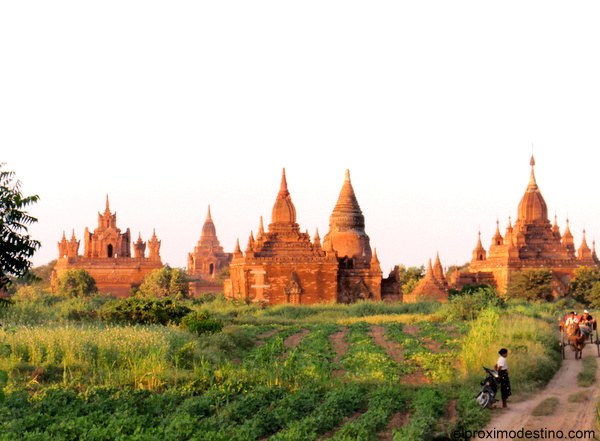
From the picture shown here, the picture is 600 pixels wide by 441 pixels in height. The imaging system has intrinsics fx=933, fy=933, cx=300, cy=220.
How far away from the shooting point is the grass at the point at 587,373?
54.9 feet

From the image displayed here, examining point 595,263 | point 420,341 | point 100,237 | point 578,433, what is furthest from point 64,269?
point 578,433

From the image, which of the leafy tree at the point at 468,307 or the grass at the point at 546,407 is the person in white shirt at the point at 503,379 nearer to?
the grass at the point at 546,407

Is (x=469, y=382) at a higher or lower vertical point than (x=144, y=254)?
lower

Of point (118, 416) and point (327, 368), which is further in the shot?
point (327, 368)

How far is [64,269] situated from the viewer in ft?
235

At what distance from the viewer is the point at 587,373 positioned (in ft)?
57.4

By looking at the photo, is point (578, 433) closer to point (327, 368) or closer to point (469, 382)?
point (469, 382)

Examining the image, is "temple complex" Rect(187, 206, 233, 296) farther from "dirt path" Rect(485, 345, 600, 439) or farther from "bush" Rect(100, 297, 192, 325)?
"dirt path" Rect(485, 345, 600, 439)

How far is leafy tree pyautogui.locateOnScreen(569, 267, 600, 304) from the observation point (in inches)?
2282

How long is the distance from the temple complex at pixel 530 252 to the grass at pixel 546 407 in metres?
45.4

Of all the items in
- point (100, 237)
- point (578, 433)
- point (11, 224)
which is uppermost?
point (100, 237)

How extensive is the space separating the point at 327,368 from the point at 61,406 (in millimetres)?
6542

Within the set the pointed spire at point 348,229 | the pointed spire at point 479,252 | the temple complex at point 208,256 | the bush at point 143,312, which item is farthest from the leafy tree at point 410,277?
the bush at point 143,312

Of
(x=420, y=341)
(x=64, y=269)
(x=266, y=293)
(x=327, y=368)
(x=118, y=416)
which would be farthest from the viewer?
(x=64, y=269)
